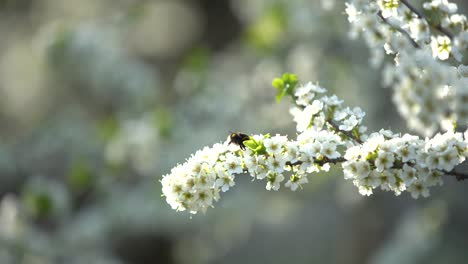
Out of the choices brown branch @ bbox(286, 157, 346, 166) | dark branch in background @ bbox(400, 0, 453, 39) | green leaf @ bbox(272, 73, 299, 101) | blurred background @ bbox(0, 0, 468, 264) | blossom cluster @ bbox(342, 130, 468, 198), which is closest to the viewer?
blossom cluster @ bbox(342, 130, 468, 198)

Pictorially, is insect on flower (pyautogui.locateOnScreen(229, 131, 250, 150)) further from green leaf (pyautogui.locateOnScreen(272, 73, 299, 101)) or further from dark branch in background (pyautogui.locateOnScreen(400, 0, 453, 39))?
dark branch in background (pyautogui.locateOnScreen(400, 0, 453, 39))

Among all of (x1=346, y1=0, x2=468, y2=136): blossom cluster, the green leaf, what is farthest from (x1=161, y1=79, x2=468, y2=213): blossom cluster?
the green leaf

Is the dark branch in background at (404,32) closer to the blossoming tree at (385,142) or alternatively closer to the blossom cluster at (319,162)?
the blossoming tree at (385,142)

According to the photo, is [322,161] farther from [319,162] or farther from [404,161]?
[404,161]

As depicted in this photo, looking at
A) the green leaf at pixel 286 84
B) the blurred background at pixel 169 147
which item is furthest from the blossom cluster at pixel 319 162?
the blurred background at pixel 169 147

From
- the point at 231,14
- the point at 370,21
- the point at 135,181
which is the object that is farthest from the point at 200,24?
the point at 370,21

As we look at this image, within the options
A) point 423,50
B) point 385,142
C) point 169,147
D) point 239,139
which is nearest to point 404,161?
point 385,142
